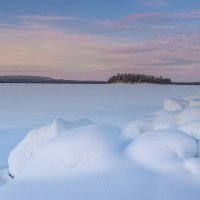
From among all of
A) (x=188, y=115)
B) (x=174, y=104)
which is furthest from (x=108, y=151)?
(x=174, y=104)

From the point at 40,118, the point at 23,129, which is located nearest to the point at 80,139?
the point at 23,129

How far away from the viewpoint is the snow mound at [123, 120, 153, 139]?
4.78m

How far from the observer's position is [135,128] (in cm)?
499

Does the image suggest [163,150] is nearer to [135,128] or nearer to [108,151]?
[108,151]

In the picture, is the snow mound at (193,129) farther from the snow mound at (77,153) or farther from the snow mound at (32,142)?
the snow mound at (32,142)

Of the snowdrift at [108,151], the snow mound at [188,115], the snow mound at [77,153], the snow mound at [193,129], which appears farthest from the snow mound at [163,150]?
the snow mound at [188,115]

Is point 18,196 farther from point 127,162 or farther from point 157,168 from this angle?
point 157,168

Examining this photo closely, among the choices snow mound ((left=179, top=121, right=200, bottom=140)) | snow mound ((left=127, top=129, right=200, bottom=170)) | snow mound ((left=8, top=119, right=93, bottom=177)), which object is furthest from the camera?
snow mound ((left=8, top=119, right=93, bottom=177))

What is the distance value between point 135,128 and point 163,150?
1.11m

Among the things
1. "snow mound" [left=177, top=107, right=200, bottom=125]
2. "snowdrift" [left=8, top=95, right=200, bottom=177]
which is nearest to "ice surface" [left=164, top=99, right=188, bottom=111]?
"snow mound" [left=177, top=107, right=200, bottom=125]

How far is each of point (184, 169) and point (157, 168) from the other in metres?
0.25

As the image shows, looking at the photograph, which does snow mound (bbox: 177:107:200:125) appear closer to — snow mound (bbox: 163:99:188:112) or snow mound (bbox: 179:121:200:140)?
snow mound (bbox: 179:121:200:140)

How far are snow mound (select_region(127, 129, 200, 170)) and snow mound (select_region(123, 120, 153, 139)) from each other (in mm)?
668

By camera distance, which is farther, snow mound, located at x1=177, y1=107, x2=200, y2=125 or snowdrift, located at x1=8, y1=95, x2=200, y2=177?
snow mound, located at x1=177, y1=107, x2=200, y2=125
